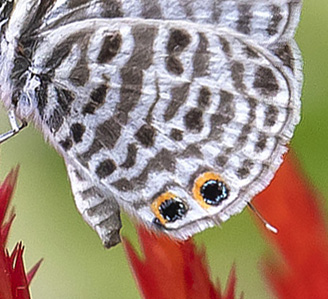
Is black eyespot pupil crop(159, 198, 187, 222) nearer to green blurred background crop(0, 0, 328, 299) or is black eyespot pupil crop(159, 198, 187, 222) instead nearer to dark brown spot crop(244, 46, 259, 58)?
dark brown spot crop(244, 46, 259, 58)

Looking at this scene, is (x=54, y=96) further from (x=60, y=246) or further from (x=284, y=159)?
(x=60, y=246)

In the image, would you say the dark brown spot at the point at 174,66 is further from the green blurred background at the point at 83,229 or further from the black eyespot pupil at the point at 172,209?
the green blurred background at the point at 83,229

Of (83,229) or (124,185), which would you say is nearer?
(124,185)

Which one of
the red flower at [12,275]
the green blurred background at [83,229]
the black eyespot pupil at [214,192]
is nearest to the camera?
the red flower at [12,275]

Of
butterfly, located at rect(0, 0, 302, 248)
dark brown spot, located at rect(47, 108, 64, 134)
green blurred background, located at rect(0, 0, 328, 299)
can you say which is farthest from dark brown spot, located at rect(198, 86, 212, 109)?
green blurred background, located at rect(0, 0, 328, 299)

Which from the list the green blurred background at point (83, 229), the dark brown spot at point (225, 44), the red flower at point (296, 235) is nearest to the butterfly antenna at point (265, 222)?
the red flower at point (296, 235)

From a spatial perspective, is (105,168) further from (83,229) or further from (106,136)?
(83,229)

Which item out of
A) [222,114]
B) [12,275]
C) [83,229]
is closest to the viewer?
[12,275]

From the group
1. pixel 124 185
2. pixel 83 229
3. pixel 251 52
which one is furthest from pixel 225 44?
pixel 83 229
